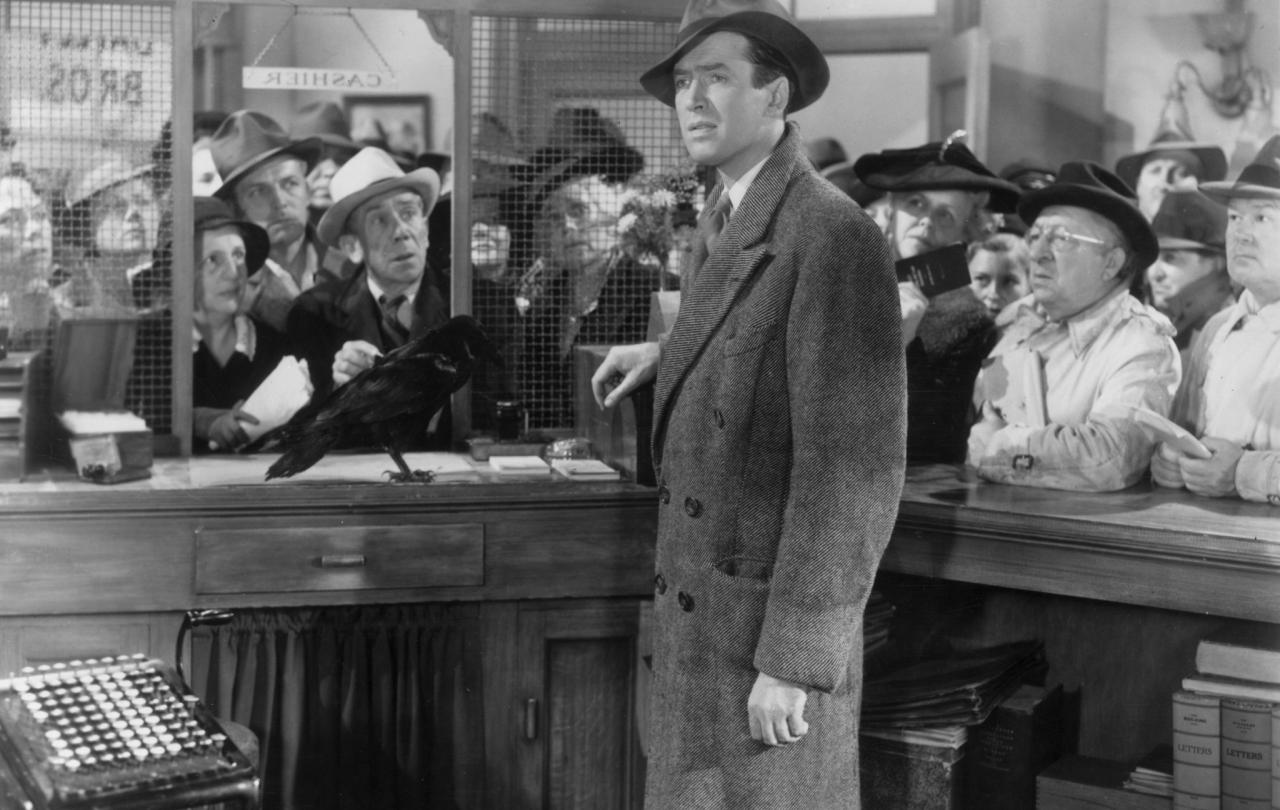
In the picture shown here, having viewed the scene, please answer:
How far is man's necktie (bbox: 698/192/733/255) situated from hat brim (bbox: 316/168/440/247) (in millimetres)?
1390

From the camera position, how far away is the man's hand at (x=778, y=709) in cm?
220

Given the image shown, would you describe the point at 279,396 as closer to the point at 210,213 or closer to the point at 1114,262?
the point at 210,213

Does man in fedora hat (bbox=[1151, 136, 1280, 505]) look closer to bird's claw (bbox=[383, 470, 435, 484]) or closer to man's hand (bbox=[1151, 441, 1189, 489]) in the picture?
man's hand (bbox=[1151, 441, 1189, 489])

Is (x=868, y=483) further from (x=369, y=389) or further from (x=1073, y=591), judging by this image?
(x=369, y=389)

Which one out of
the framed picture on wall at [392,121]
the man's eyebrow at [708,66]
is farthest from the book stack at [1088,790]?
the framed picture on wall at [392,121]

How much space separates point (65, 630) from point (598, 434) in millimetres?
1337

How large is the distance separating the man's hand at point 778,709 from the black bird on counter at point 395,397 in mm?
1412

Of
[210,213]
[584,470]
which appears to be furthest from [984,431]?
[210,213]

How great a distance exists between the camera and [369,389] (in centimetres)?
344

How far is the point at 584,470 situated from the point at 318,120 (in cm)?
112

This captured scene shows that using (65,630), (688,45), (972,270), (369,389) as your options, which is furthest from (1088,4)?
(65,630)

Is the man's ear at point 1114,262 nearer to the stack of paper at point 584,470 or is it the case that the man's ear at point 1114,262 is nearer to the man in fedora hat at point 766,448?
the man in fedora hat at point 766,448

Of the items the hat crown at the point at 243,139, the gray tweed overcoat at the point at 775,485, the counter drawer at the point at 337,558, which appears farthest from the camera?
the hat crown at the point at 243,139

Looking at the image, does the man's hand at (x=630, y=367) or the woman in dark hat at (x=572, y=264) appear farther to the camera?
the woman in dark hat at (x=572, y=264)
